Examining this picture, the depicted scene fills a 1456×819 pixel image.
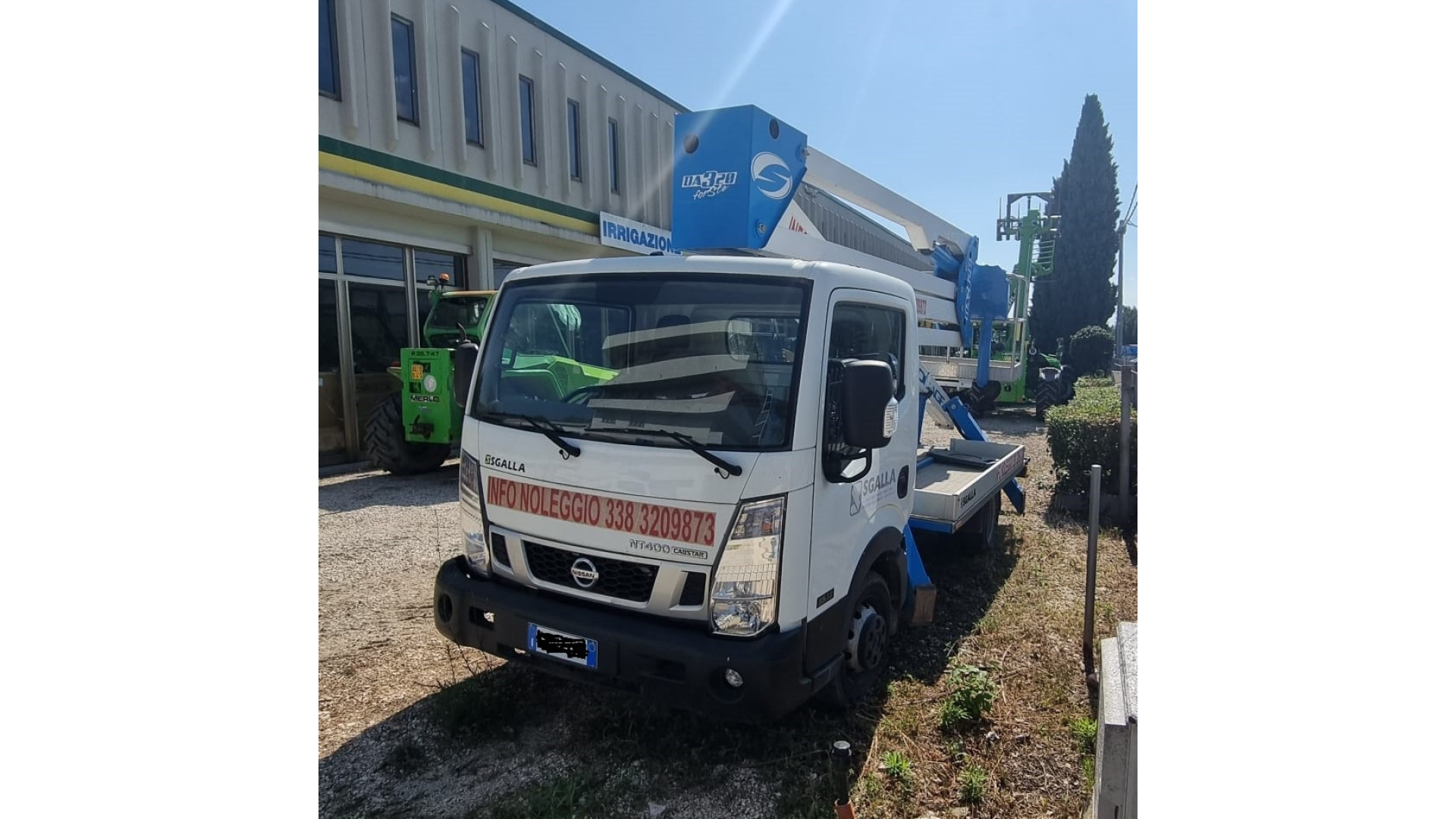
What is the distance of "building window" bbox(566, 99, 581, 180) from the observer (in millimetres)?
13195

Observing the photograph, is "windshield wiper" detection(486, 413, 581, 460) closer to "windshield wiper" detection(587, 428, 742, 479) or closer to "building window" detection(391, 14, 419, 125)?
"windshield wiper" detection(587, 428, 742, 479)

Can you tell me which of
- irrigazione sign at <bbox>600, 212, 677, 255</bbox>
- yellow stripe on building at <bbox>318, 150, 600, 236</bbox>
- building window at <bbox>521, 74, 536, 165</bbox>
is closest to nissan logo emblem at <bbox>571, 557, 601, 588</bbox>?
yellow stripe on building at <bbox>318, 150, 600, 236</bbox>

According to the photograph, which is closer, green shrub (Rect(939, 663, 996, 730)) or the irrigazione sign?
green shrub (Rect(939, 663, 996, 730))

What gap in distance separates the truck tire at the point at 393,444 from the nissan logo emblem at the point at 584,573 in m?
6.27

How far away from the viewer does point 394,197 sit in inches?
381

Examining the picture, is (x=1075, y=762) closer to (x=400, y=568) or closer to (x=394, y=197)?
(x=400, y=568)

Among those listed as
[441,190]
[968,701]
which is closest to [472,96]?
[441,190]

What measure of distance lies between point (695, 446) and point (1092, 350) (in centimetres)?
2541

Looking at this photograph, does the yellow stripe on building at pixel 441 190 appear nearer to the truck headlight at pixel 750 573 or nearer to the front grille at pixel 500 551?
the front grille at pixel 500 551

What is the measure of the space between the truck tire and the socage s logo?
612 cm

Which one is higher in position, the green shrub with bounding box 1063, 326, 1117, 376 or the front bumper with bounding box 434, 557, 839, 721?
the green shrub with bounding box 1063, 326, 1117, 376

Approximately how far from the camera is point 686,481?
2.59m

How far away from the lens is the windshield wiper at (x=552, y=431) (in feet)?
9.05

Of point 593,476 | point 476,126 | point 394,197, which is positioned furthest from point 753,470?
point 476,126
